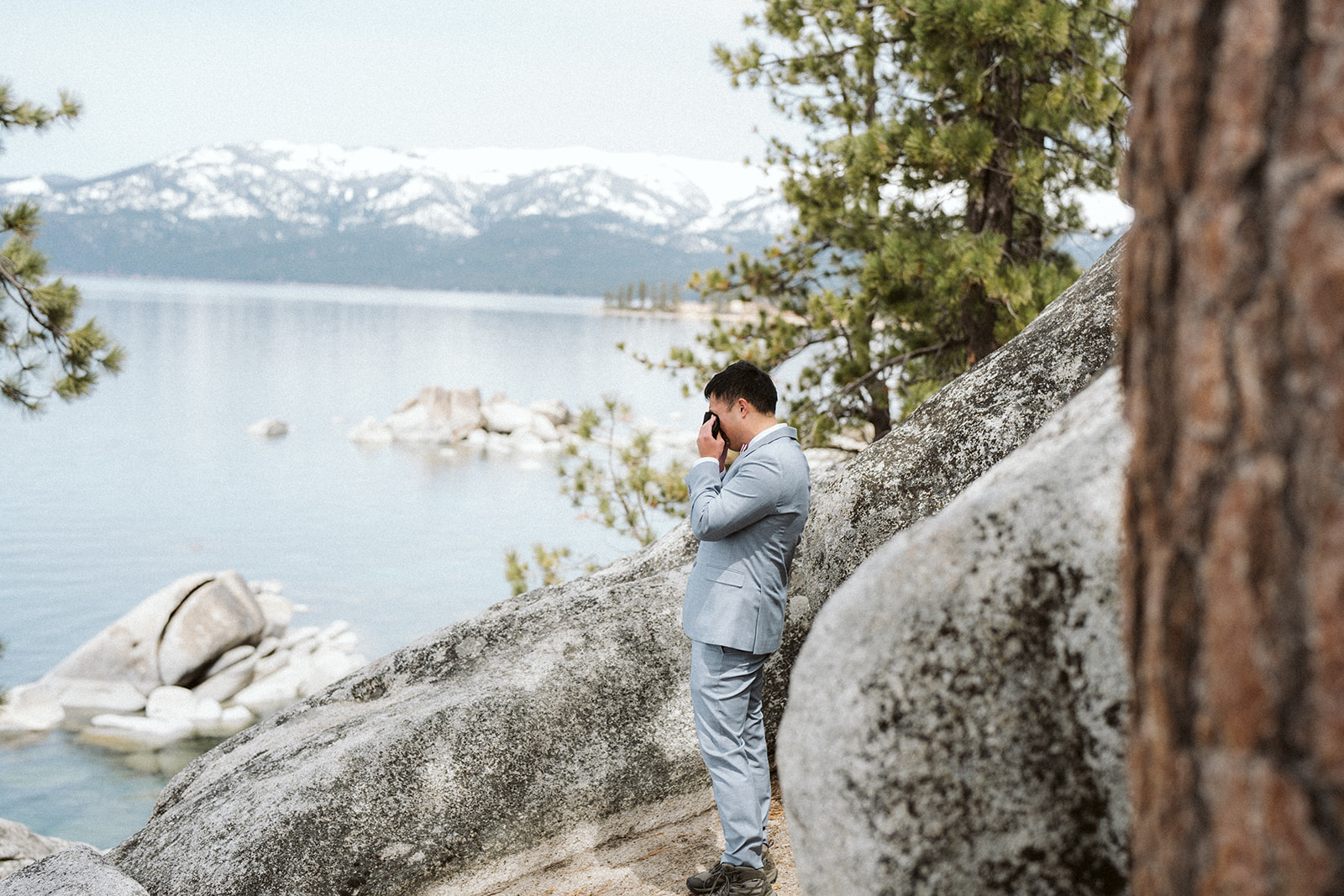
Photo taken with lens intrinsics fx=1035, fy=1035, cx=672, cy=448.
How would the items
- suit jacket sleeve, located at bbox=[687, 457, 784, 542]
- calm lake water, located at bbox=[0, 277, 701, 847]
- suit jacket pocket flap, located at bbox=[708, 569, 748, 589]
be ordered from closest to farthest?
1. suit jacket sleeve, located at bbox=[687, 457, 784, 542]
2. suit jacket pocket flap, located at bbox=[708, 569, 748, 589]
3. calm lake water, located at bbox=[0, 277, 701, 847]

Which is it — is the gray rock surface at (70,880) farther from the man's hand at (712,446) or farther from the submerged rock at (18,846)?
the submerged rock at (18,846)

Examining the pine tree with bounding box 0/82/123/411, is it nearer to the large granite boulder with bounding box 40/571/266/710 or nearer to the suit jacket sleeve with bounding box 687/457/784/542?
the suit jacket sleeve with bounding box 687/457/784/542

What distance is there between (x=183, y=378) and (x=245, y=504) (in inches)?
1309

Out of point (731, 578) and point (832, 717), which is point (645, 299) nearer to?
point (731, 578)

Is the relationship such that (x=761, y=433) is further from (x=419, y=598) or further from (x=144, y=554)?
(x=144, y=554)

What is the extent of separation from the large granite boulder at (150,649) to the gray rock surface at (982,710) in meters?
18.0

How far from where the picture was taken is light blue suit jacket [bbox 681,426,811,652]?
4.15m

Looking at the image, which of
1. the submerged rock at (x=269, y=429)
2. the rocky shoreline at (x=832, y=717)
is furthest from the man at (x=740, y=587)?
the submerged rock at (x=269, y=429)

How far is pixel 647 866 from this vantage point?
199 inches

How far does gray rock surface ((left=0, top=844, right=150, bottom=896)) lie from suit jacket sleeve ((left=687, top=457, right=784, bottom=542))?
3160 mm

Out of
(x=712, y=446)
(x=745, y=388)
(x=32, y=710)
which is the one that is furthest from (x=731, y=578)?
(x=32, y=710)

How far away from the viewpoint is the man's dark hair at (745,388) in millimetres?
4391

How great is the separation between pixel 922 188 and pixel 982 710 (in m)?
8.71

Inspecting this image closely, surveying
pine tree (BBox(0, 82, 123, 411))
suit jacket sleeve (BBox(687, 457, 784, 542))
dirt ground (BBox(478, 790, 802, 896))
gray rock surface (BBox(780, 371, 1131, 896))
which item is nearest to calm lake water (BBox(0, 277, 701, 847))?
pine tree (BBox(0, 82, 123, 411))
